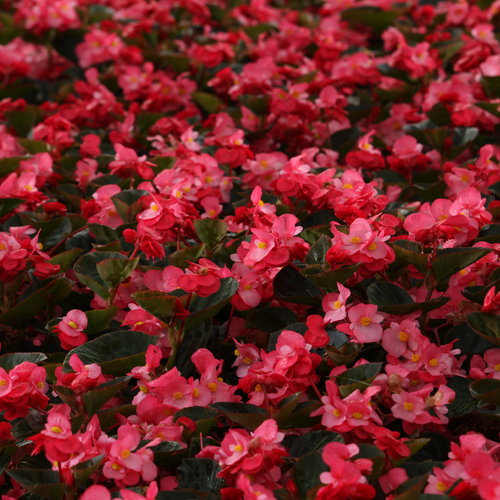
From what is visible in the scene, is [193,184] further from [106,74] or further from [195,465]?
[106,74]

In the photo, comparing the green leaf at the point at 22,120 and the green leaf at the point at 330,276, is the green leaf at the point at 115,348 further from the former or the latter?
the green leaf at the point at 22,120

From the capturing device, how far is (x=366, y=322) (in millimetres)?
1195

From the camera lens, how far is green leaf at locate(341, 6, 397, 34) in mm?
2812

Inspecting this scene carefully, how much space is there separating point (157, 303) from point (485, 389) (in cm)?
49

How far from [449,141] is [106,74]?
43.1 inches

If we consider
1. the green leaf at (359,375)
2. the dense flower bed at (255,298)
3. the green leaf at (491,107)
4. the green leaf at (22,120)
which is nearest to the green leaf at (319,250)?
the dense flower bed at (255,298)

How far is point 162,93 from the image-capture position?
2299 millimetres

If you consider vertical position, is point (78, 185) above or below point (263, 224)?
below

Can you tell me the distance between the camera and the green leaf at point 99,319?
1.30m

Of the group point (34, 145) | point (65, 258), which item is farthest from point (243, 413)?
point (34, 145)

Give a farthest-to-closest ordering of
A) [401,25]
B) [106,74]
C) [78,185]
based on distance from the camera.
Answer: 1. [401,25]
2. [106,74]
3. [78,185]

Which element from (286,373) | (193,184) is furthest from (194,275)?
(193,184)

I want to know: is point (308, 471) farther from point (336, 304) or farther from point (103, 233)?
point (103, 233)

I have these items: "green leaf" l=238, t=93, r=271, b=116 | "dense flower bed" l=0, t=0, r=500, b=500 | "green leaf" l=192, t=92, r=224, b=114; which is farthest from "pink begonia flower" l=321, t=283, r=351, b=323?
"green leaf" l=192, t=92, r=224, b=114
